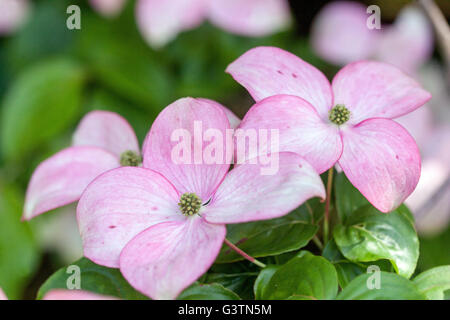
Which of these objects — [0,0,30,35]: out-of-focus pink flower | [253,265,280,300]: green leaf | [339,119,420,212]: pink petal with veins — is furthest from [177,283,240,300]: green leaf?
[0,0,30,35]: out-of-focus pink flower

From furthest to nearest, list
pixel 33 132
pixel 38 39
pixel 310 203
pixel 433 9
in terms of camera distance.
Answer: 1. pixel 38 39
2. pixel 33 132
3. pixel 433 9
4. pixel 310 203

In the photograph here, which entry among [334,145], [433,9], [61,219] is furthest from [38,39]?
[334,145]

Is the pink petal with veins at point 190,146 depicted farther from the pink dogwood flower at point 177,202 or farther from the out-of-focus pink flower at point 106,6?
the out-of-focus pink flower at point 106,6

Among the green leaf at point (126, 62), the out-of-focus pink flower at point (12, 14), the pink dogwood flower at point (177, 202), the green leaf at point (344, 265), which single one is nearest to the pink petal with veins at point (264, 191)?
the pink dogwood flower at point (177, 202)

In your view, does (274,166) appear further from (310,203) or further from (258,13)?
(258,13)

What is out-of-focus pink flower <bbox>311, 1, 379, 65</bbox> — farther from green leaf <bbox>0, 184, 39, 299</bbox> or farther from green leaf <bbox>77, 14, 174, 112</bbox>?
green leaf <bbox>0, 184, 39, 299</bbox>

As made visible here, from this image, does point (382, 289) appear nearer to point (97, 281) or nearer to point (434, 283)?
point (434, 283)

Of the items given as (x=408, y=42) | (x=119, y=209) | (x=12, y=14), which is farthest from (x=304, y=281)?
(x=12, y=14)
